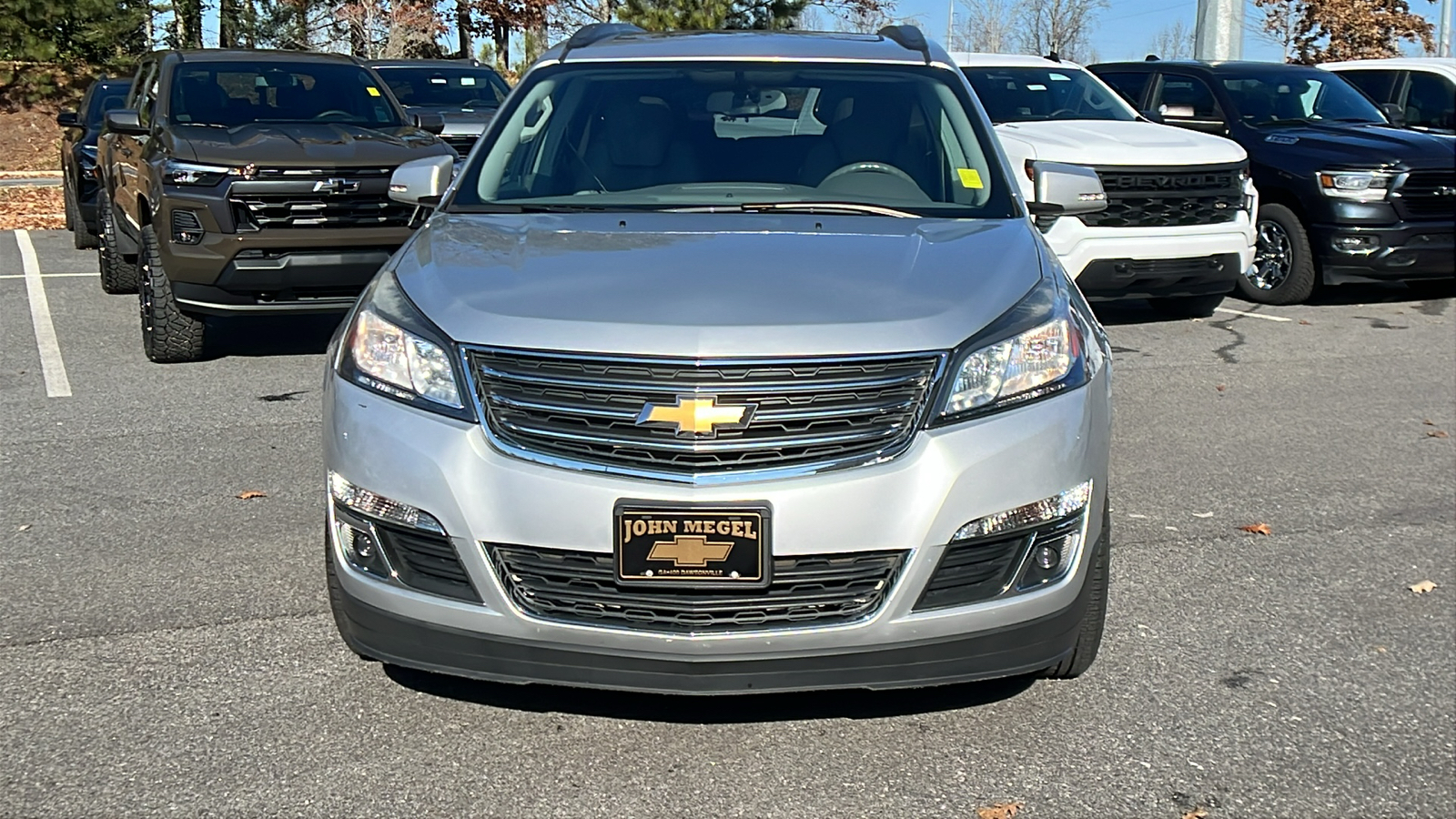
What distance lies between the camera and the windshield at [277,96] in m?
9.25

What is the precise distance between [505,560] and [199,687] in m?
1.21

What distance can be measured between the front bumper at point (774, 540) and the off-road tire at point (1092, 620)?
221 millimetres

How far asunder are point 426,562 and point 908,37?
10.1 ft

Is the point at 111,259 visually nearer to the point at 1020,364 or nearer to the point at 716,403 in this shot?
the point at 716,403

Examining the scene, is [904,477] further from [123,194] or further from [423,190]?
[123,194]

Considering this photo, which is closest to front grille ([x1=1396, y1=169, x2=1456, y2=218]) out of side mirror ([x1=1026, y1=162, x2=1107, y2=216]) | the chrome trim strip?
side mirror ([x1=1026, y1=162, x2=1107, y2=216])

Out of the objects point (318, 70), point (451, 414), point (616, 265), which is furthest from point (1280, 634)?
point (318, 70)

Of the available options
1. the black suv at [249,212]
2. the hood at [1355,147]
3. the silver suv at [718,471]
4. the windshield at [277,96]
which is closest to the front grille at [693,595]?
the silver suv at [718,471]

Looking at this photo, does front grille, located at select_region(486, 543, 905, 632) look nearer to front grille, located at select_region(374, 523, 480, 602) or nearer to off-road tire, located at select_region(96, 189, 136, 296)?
front grille, located at select_region(374, 523, 480, 602)

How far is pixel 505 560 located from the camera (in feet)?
10.9

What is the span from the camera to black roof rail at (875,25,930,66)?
5367 millimetres

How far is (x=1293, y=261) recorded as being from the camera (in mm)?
11328

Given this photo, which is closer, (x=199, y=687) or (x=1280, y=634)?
(x=199, y=687)

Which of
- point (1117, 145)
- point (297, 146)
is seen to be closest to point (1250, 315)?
point (1117, 145)
